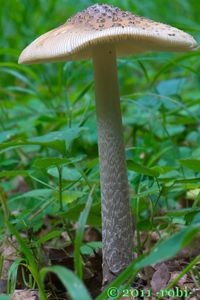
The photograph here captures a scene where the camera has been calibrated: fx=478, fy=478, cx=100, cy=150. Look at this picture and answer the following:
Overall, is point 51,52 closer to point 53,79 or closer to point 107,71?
point 107,71

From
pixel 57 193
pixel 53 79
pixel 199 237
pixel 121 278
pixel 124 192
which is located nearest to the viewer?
pixel 121 278

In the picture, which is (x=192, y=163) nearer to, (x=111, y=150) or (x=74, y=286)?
(x=111, y=150)

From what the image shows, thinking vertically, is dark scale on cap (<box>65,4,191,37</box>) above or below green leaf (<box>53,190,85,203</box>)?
above

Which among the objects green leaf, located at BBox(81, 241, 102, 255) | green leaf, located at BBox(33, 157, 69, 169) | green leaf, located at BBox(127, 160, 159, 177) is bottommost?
green leaf, located at BBox(81, 241, 102, 255)

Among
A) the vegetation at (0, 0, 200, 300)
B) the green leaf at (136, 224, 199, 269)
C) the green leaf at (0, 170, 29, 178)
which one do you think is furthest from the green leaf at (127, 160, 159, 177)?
the green leaf at (136, 224, 199, 269)

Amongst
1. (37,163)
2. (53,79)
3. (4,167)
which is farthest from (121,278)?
(53,79)

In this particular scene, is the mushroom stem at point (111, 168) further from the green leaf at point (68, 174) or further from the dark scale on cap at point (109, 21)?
the green leaf at point (68, 174)

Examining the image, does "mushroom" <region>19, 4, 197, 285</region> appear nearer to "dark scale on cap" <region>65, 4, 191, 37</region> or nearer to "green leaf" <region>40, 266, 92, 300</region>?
"dark scale on cap" <region>65, 4, 191, 37</region>
